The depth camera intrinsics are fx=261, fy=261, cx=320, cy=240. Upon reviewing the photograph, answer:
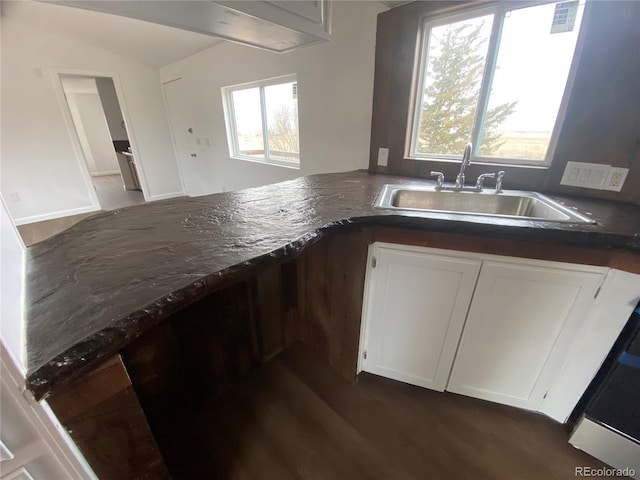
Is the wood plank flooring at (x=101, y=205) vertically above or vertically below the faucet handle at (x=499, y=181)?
below

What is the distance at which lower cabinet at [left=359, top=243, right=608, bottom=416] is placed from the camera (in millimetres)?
1018

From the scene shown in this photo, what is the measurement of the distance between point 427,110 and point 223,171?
10.1 ft

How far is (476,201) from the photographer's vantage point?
4.89 feet

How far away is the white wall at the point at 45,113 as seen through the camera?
3320mm

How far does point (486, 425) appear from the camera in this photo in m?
1.24

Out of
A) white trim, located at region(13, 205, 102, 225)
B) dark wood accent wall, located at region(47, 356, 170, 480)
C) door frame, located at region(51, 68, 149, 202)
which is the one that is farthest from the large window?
white trim, located at region(13, 205, 102, 225)

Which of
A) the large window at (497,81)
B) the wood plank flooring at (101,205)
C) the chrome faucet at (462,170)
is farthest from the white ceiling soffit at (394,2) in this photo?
the wood plank flooring at (101,205)

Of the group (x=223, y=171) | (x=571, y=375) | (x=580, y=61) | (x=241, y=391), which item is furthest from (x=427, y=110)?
(x=223, y=171)

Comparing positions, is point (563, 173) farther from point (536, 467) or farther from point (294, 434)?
point (294, 434)

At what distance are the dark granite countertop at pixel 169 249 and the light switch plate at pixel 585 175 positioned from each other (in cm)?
10

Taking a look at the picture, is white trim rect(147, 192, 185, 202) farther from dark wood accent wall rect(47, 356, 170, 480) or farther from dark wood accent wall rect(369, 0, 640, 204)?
dark wood accent wall rect(47, 356, 170, 480)

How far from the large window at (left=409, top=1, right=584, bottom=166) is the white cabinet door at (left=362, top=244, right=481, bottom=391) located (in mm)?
957

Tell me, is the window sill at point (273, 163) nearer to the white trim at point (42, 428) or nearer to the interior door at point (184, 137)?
the interior door at point (184, 137)

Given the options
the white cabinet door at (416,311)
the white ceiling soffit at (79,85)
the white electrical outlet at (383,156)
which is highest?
the white ceiling soffit at (79,85)
